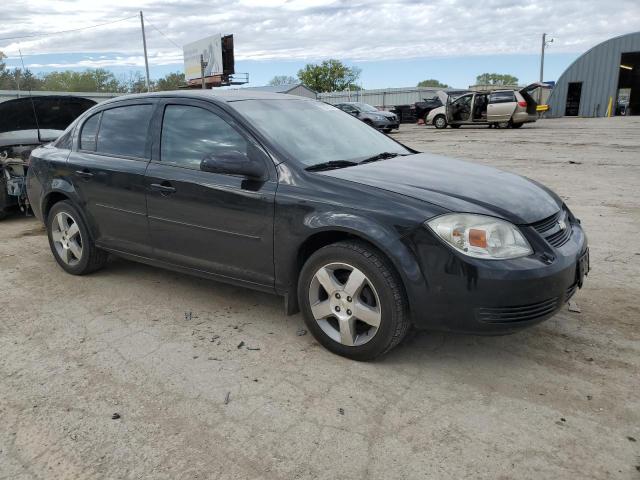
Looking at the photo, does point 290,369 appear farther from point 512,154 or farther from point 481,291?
point 512,154

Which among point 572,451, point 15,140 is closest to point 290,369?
point 572,451

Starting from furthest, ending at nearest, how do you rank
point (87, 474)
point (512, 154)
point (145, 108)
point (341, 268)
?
point (512, 154)
point (145, 108)
point (341, 268)
point (87, 474)

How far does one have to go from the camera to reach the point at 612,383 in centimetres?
284

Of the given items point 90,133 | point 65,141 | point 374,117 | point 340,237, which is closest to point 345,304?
point 340,237

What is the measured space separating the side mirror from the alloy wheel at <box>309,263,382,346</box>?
75cm

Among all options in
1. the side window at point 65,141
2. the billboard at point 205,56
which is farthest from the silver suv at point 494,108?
the billboard at point 205,56

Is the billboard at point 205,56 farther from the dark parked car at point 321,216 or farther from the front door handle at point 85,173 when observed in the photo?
the dark parked car at point 321,216

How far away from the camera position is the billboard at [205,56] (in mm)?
47594

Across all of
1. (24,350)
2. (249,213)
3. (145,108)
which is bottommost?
(24,350)

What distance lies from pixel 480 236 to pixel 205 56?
51.2 meters

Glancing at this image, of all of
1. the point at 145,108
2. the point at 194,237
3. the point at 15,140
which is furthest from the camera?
the point at 15,140

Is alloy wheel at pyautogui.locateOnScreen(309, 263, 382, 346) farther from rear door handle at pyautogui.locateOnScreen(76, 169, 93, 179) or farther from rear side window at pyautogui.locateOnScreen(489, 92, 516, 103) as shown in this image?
rear side window at pyautogui.locateOnScreen(489, 92, 516, 103)

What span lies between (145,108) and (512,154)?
36.2 feet

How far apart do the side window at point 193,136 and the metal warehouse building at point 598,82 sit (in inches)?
1416
